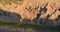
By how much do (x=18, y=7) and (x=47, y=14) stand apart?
999 mm

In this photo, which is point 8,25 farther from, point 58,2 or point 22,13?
point 58,2

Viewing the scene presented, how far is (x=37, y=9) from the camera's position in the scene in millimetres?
9242

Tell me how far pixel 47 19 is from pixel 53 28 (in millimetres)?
431

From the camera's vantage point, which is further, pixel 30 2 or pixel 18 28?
pixel 30 2

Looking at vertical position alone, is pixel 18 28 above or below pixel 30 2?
below

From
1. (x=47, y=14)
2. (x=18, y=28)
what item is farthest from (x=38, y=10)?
(x=18, y=28)

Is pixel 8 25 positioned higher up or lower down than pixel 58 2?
lower down

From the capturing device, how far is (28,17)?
9.01m

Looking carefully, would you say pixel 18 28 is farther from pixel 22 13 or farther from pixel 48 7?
pixel 48 7

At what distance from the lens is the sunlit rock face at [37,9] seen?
900 cm

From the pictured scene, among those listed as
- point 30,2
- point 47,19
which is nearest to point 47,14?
point 47,19

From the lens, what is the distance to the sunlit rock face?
9000mm

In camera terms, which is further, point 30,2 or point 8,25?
point 30,2

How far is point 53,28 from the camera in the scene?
8711 millimetres
